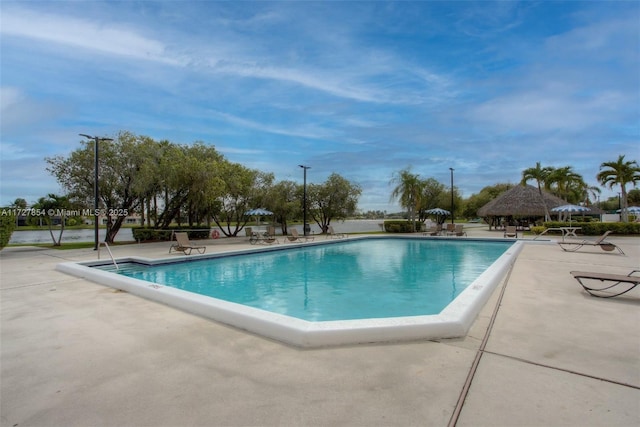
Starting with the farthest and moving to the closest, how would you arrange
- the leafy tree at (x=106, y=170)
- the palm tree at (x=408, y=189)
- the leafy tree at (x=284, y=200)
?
1. the palm tree at (x=408, y=189)
2. the leafy tree at (x=284, y=200)
3. the leafy tree at (x=106, y=170)

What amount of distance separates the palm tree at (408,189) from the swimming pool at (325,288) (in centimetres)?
1183

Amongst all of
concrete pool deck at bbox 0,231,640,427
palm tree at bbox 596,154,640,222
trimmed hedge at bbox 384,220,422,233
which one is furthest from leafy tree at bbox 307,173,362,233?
concrete pool deck at bbox 0,231,640,427

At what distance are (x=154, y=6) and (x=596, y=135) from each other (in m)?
27.7

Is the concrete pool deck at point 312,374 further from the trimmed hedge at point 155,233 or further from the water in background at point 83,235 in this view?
the water in background at point 83,235

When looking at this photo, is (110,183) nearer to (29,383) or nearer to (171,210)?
(171,210)

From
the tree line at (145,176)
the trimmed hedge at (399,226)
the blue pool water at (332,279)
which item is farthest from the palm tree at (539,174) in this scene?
the tree line at (145,176)

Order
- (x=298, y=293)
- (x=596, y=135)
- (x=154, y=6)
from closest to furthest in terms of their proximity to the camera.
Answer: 1. (x=298, y=293)
2. (x=154, y=6)
3. (x=596, y=135)

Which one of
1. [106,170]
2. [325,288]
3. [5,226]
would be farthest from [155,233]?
[325,288]

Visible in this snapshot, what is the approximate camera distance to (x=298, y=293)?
7.80 m

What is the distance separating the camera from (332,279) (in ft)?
30.6

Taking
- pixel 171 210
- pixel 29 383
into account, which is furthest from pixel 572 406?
pixel 171 210

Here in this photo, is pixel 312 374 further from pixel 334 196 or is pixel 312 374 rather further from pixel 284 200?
pixel 334 196

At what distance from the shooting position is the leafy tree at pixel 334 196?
91.2 feet

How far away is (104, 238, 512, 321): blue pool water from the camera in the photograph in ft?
21.8
